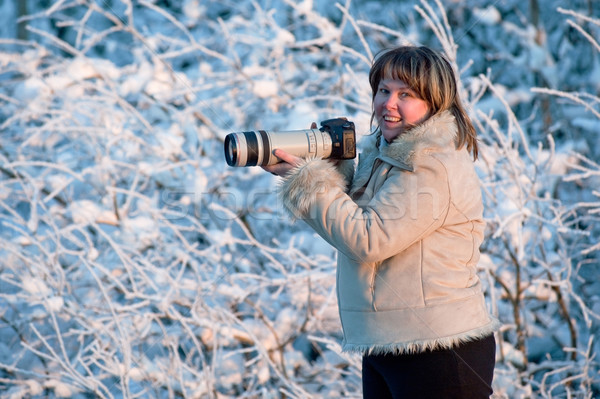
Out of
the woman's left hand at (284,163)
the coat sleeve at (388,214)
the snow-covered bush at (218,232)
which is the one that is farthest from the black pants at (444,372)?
the snow-covered bush at (218,232)

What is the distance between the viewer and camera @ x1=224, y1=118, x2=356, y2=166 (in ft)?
5.16

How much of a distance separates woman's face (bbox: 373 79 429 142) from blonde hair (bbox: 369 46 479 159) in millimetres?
14

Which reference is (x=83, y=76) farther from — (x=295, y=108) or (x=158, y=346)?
(x=158, y=346)

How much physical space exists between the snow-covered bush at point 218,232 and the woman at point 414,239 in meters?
1.20

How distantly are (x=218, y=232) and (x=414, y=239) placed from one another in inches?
89.5

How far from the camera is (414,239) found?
4.38ft

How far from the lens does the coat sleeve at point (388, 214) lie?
132 centimetres

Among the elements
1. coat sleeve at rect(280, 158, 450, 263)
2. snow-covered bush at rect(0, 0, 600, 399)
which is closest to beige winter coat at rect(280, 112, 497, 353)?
coat sleeve at rect(280, 158, 450, 263)

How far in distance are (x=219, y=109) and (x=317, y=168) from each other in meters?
2.81

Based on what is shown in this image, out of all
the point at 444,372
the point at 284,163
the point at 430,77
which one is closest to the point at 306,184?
the point at 284,163

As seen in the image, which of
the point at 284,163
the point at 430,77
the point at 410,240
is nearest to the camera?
the point at 410,240

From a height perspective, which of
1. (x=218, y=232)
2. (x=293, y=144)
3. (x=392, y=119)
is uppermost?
(x=392, y=119)

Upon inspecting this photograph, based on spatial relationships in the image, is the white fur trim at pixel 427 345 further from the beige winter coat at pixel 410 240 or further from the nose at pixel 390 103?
the nose at pixel 390 103

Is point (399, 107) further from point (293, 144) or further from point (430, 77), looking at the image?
point (293, 144)
